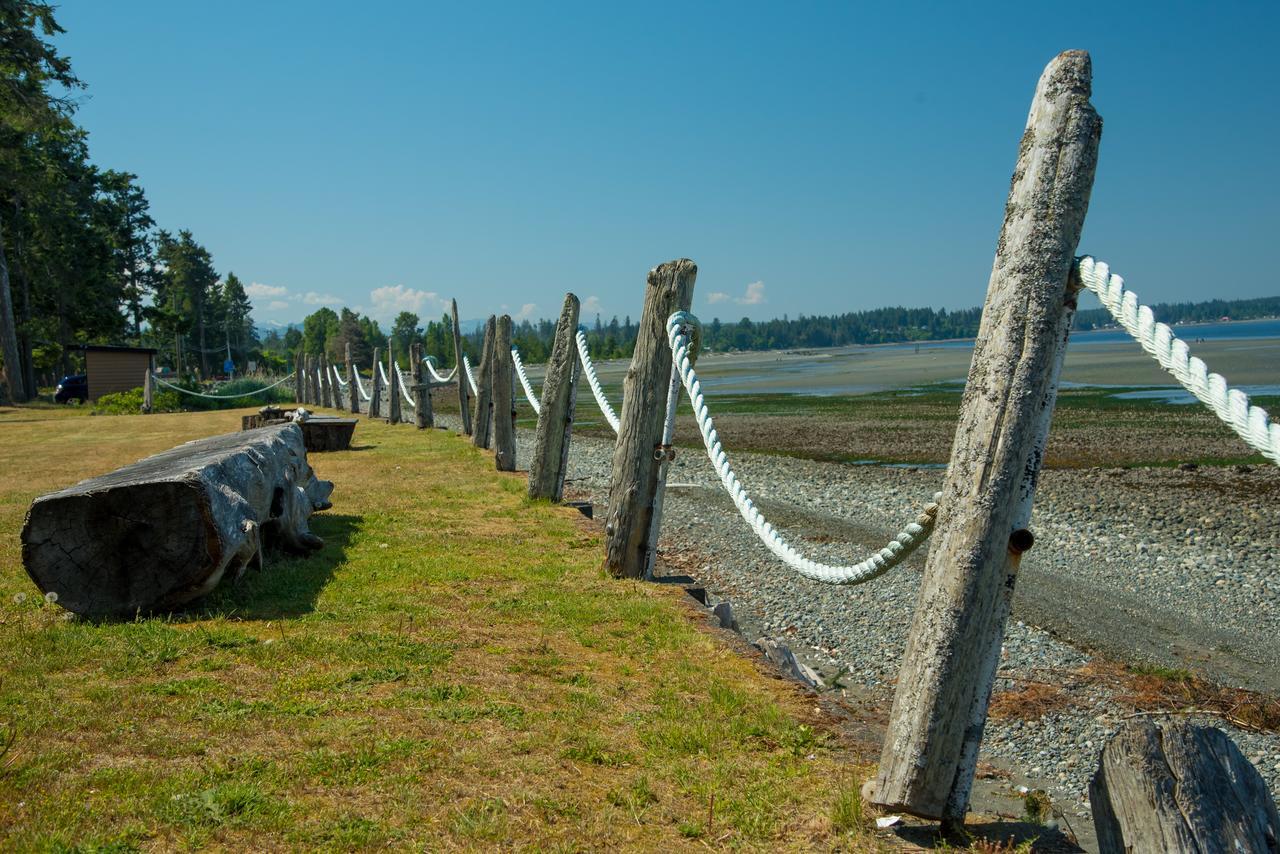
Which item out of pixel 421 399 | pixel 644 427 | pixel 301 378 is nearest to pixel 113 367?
pixel 301 378

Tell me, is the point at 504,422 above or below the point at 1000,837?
above

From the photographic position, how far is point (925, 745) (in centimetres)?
284

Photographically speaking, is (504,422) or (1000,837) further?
(504,422)

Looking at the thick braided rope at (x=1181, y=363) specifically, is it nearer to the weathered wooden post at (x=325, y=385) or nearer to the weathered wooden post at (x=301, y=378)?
the weathered wooden post at (x=325, y=385)

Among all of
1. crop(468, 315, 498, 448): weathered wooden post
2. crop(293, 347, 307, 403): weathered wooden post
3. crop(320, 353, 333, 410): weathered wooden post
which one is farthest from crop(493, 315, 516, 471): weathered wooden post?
crop(293, 347, 307, 403): weathered wooden post

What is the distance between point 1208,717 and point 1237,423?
188 inches

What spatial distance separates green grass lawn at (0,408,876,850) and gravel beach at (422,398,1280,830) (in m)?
2.00

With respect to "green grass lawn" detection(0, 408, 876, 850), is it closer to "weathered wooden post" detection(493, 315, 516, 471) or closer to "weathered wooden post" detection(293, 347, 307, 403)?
"weathered wooden post" detection(493, 315, 516, 471)

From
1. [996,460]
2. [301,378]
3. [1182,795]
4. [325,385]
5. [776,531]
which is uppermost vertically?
[996,460]

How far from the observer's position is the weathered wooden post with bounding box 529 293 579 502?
29.0ft

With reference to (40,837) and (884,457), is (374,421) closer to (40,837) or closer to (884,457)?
(884,457)

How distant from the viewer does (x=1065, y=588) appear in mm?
9281

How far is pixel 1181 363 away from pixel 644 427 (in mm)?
3913

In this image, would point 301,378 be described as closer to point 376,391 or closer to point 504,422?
point 376,391
